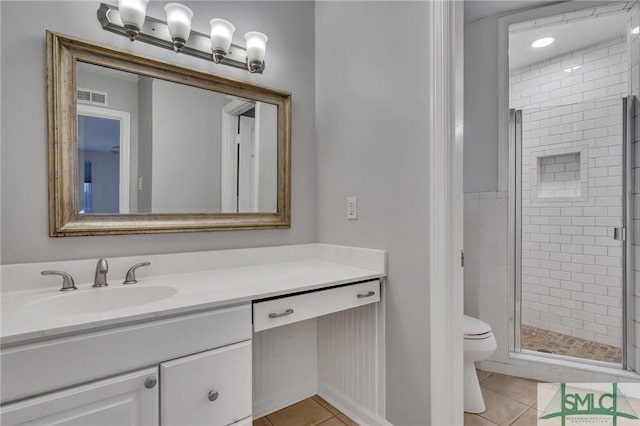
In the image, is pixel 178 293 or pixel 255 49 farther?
pixel 255 49

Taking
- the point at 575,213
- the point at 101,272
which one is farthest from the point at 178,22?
the point at 575,213

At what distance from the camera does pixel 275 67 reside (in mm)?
1822

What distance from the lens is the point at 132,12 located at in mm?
1291

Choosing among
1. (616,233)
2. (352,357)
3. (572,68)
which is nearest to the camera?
(352,357)

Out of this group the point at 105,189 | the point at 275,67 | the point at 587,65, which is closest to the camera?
the point at 105,189

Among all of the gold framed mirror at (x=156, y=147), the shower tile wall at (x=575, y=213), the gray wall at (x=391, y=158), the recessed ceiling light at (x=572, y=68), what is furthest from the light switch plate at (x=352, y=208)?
the recessed ceiling light at (x=572, y=68)

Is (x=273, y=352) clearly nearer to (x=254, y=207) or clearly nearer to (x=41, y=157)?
(x=254, y=207)

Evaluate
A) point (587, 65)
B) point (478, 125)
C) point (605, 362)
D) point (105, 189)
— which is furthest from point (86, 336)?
point (587, 65)

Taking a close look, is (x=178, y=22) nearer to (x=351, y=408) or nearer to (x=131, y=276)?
(x=131, y=276)

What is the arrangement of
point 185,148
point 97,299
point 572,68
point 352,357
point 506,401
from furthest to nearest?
point 572,68
point 506,401
point 352,357
point 185,148
point 97,299

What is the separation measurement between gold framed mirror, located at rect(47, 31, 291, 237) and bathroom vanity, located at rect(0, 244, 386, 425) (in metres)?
0.20

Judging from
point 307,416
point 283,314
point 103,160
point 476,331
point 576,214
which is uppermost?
point 103,160

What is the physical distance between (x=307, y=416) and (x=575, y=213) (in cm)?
219

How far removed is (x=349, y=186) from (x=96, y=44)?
1.26 meters
